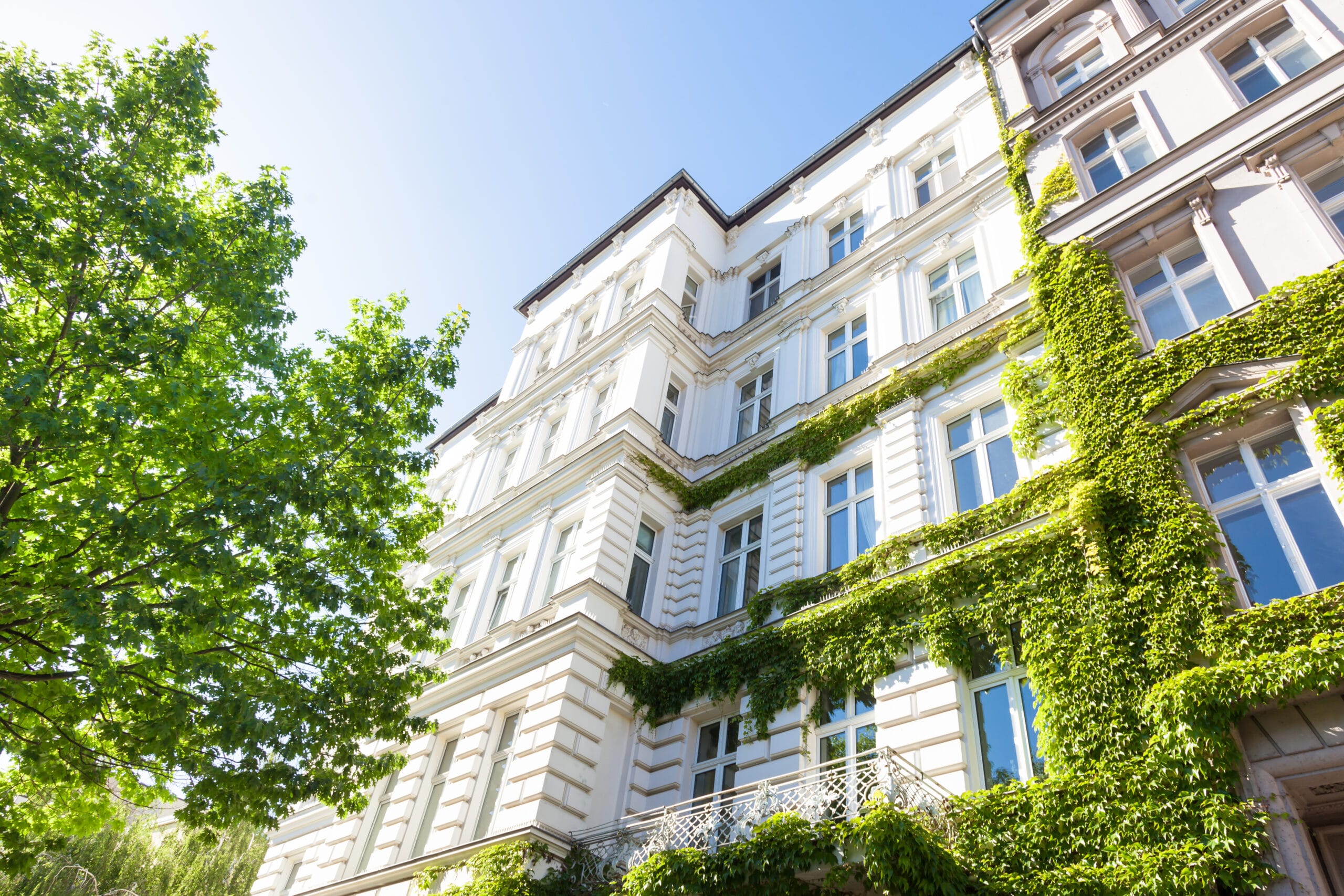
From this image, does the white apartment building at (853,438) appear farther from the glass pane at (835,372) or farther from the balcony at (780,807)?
the balcony at (780,807)

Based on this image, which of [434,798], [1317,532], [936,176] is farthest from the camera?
[936,176]

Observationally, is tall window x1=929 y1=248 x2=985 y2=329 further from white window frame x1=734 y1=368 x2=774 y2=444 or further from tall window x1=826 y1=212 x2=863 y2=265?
white window frame x1=734 y1=368 x2=774 y2=444

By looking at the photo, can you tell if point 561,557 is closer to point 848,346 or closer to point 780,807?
point 848,346

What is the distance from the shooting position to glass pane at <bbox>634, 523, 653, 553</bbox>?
2011 centimetres

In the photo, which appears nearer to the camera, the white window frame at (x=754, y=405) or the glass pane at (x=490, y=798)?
the glass pane at (x=490, y=798)

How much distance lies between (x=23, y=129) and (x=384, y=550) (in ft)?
28.5

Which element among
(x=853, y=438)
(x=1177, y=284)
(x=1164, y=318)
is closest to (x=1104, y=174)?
(x=1177, y=284)

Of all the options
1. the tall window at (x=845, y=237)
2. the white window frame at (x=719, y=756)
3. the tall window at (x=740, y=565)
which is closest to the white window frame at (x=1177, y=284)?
the tall window at (x=740, y=565)

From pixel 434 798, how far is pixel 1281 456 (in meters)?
16.9

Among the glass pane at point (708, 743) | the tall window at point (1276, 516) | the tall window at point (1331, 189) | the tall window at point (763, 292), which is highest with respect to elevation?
the tall window at point (763, 292)

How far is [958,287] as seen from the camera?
19.9 meters

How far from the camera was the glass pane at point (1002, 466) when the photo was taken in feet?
49.9

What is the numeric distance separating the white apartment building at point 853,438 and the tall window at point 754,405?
0.30 feet

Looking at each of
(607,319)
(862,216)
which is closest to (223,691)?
(607,319)
